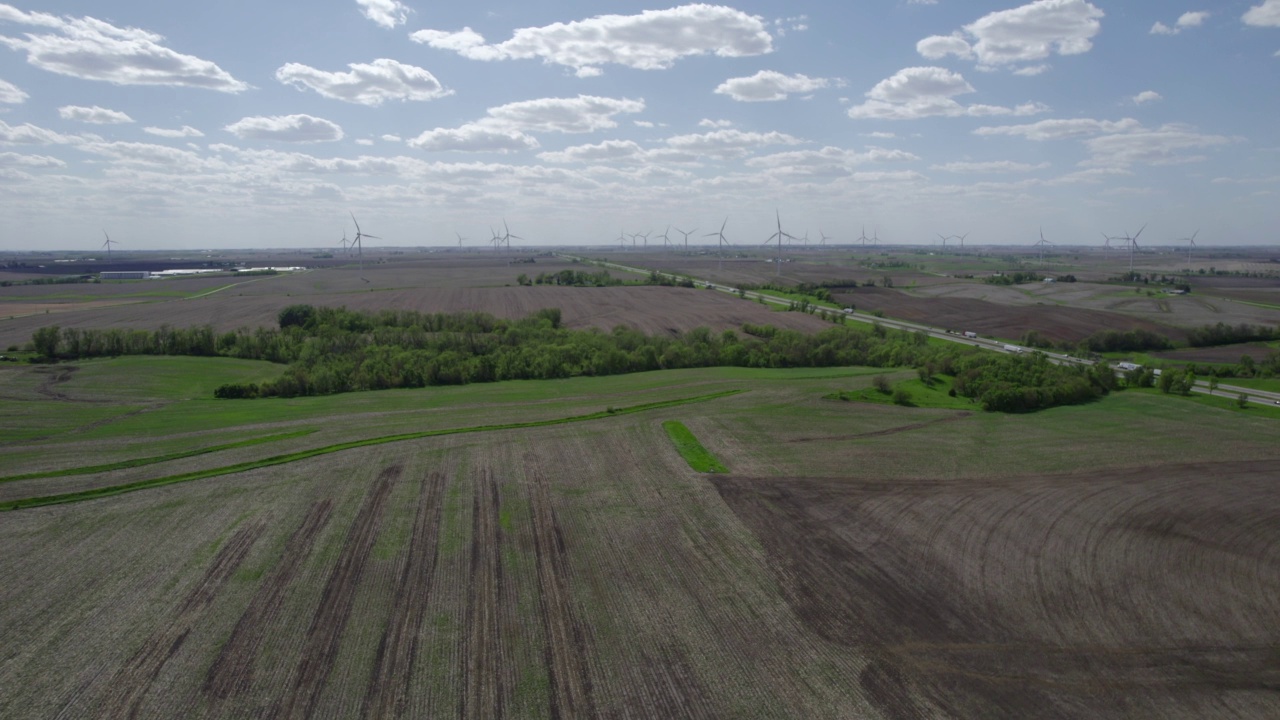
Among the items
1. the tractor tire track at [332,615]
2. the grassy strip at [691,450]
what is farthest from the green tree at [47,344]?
the grassy strip at [691,450]

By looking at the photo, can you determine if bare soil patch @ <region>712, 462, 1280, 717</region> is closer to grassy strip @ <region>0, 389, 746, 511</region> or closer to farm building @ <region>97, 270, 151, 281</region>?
grassy strip @ <region>0, 389, 746, 511</region>

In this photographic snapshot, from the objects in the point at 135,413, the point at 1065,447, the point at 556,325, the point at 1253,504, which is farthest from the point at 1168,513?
the point at 556,325

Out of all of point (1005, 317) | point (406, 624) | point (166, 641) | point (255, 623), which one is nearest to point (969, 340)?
point (1005, 317)

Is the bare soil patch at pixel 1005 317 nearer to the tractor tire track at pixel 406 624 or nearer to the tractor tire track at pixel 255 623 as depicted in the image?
the tractor tire track at pixel 406 624

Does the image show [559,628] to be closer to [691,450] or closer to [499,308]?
[691,450]

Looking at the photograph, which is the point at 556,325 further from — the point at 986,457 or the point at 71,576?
the point at 71,576

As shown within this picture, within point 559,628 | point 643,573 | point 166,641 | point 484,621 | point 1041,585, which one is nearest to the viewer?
point 166,641

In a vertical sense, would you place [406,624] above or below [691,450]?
below
